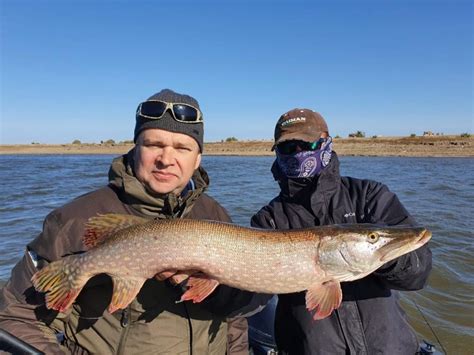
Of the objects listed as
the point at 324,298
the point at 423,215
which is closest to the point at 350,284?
the point at 324,298

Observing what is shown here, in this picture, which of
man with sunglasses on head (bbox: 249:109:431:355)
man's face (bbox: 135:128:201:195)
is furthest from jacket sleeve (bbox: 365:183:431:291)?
man's face (bbox: 135:128:201:195)

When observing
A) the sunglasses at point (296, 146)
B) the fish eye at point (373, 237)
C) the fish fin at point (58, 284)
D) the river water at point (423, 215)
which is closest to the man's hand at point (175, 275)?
the fish fin at point (58, 284)

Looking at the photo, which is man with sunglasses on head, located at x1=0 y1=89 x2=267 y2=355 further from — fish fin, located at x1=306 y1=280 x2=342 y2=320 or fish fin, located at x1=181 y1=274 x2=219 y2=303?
fish fin, located at x1=306 y1=280 x2=342 y2=320

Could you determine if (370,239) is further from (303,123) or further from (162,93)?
(162,93)

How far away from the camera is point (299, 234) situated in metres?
2.75

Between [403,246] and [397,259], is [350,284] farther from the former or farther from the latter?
[403,246]

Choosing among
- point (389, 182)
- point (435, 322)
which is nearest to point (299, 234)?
point (435, 322)

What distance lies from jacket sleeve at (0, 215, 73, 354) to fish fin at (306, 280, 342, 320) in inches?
64.0

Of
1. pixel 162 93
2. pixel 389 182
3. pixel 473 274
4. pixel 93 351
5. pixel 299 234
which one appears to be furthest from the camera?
pixel 389 182

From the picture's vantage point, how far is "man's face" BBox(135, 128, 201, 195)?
2719 mm

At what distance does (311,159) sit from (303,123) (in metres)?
0.31

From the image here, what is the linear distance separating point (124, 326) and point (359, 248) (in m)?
1.62

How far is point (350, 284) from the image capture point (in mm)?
2908

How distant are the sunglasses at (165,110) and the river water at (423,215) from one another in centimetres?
384
